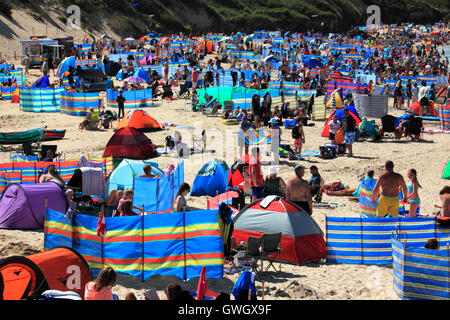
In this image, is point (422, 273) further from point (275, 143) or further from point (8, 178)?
point (275, 143)

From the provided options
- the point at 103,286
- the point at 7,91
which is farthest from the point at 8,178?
Answer: the point at 7,91

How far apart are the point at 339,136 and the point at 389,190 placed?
701 centimetres

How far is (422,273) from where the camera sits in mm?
8086

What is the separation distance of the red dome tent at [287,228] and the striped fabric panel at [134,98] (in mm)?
15324

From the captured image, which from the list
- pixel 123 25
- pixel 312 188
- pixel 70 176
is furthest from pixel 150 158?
pixel 123 25

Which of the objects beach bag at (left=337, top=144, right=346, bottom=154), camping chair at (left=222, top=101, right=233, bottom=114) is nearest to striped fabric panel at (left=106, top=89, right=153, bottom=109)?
camping chair at (left=222, top=101, right=233, bottom=114)

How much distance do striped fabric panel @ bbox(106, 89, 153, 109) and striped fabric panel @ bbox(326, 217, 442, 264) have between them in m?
16.1

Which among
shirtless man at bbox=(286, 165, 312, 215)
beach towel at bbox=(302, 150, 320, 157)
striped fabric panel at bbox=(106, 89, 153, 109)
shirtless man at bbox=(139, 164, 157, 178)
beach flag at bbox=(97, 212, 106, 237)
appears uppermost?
striped fabric panel at bbox=(106, 89, 153, 109)

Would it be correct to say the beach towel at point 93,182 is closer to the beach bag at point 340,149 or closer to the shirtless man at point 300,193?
the shirtless man at point 300,193

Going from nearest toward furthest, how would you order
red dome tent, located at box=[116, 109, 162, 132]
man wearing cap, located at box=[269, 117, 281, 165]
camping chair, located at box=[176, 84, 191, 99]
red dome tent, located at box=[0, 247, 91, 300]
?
red dome tent, located at box=[0, 247, 91, 300]
man wearing cap, located at box=[269, 117, 281, 165]
red dome tent, located at box=[116, 109, 162, 132]
camping chair, located at box=[176, 84, 191, 99]

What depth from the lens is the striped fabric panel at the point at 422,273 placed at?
7.91 metres

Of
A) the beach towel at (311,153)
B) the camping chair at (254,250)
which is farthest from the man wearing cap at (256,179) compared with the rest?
the beach towel at (311,153)

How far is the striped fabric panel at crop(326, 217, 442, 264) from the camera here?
9445 millimetres

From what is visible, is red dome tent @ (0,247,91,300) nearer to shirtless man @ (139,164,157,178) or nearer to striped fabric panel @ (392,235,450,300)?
shirtless man @ (139,164,157,178)
